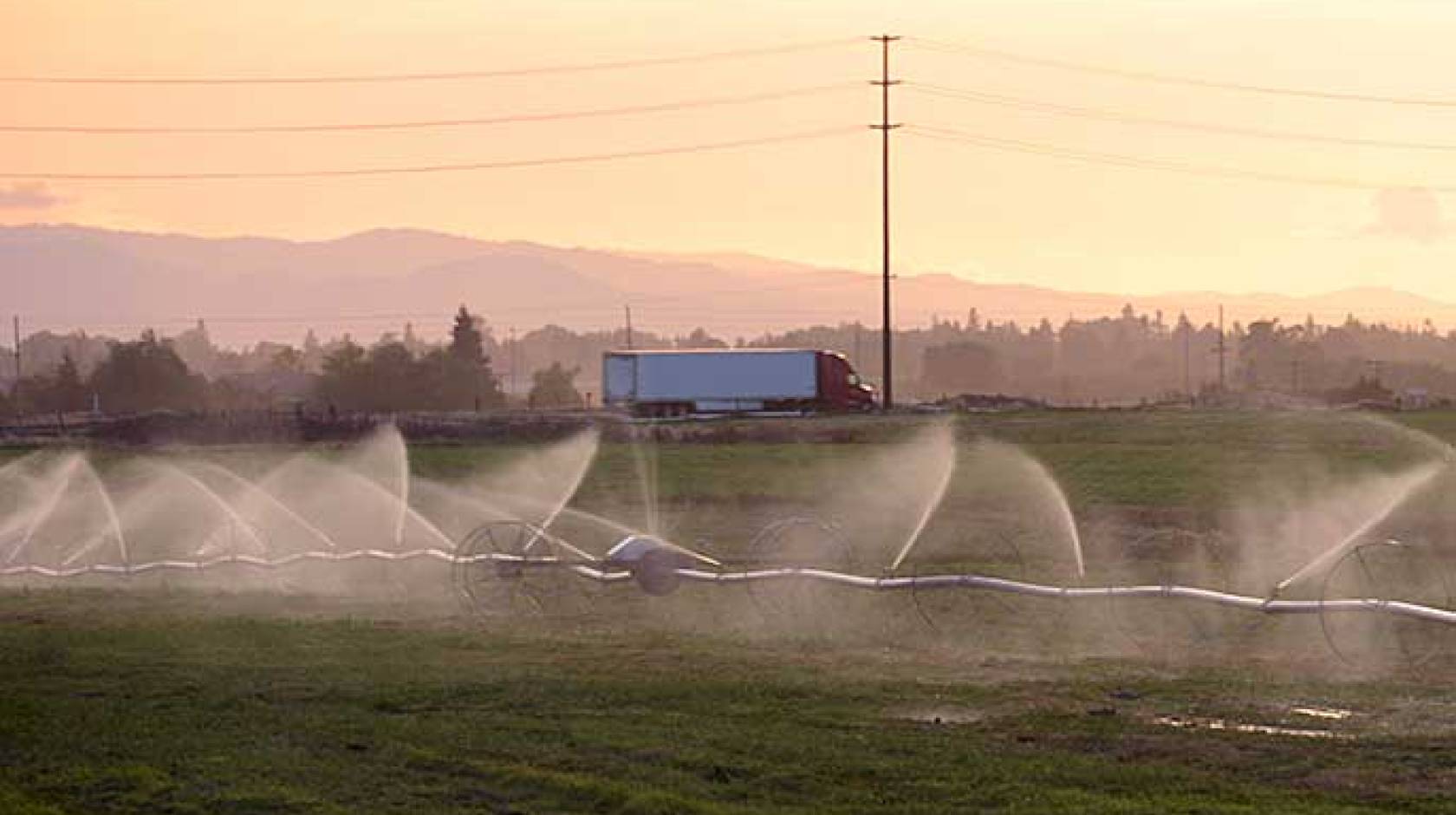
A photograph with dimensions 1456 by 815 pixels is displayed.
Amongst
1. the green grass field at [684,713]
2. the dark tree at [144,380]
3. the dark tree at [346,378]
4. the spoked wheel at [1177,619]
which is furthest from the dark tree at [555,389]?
the green grass field at [684,713]

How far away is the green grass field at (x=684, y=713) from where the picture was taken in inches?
661

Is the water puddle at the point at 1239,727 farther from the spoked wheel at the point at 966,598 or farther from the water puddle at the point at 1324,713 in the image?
the spoked wheel at the point at 966,598

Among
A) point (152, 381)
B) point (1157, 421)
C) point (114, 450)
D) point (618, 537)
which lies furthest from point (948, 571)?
point (152, 381)

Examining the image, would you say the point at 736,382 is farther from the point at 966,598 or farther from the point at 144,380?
the point at 966,598

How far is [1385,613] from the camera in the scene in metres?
24.8

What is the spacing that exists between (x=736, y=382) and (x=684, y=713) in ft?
265

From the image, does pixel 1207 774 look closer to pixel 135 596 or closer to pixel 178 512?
pixel 135 596

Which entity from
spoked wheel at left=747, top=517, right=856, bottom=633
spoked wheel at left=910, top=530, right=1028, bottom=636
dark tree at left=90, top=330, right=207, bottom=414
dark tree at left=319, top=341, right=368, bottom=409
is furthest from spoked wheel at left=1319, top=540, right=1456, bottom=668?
dark tree at left=90, top=330, right=207, bottom=414

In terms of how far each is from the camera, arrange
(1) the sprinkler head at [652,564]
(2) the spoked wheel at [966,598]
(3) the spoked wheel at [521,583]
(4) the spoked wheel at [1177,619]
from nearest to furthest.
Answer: (4) the spoked wheel at [1177,619]
(2) the spoked wheel at [966,598]
(1) the sprinkler head at [652,564]
(3) the spoked wheel at [521,583]

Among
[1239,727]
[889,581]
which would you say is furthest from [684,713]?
[889,581]

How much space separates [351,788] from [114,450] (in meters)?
57.3

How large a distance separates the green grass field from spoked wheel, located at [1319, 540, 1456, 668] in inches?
17.6

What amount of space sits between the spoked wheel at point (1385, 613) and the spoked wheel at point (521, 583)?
9238 millimetres

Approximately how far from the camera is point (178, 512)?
5103 cm
